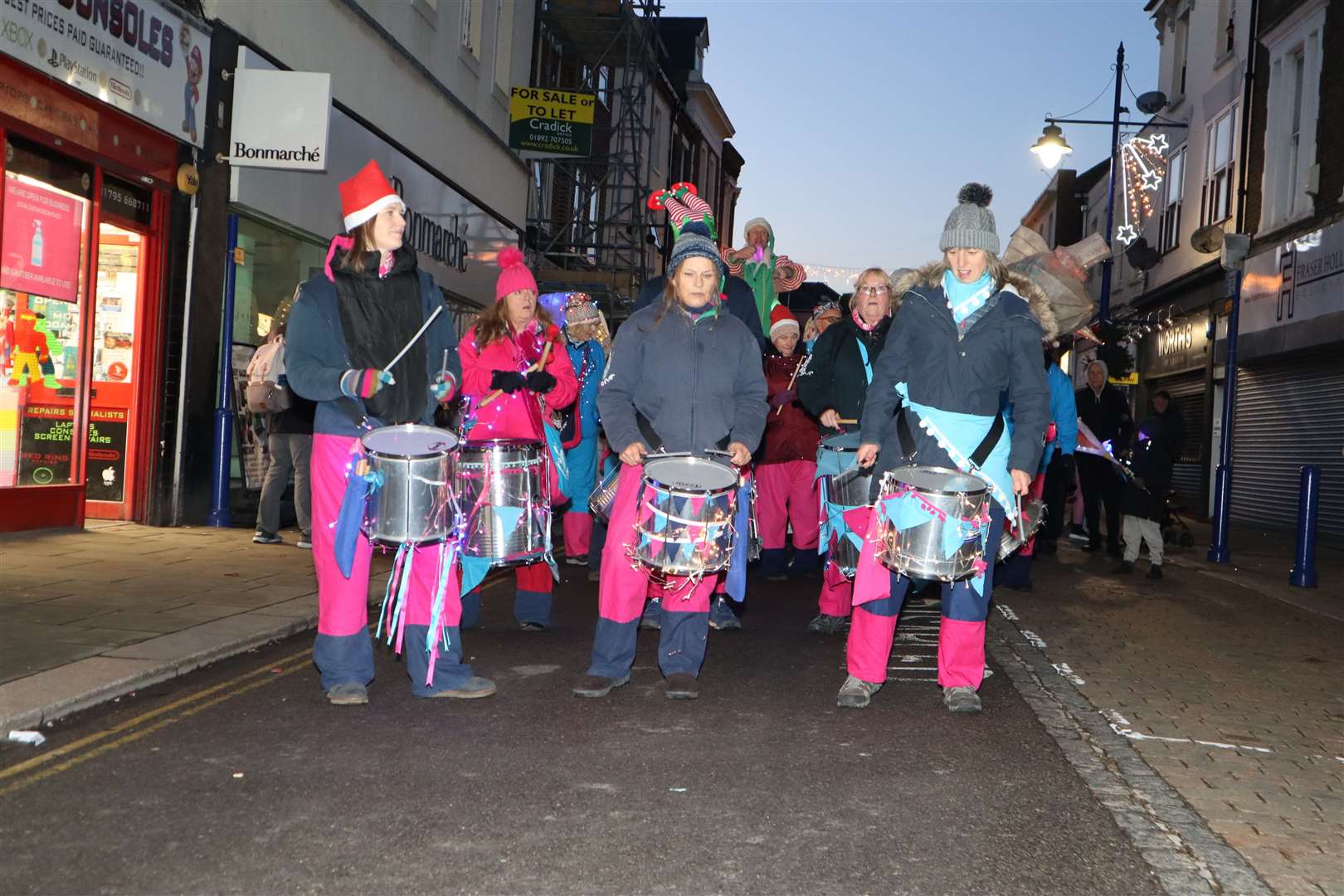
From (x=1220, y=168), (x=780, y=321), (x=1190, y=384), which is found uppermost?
(x=1220, y=168)

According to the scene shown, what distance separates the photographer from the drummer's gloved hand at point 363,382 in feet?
17.2

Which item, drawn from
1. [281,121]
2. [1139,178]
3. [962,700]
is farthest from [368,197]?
[1139,178]

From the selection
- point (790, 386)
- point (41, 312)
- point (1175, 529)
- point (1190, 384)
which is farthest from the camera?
point (1190, 384)

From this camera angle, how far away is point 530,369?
731 centimetres

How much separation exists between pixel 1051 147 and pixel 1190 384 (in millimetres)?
6757

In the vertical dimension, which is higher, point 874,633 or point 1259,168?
point 1259,168

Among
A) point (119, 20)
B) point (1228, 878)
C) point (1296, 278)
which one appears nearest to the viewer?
point (1228, 878)

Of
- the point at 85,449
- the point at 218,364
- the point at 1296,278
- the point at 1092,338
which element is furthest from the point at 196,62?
the point at 1296,278

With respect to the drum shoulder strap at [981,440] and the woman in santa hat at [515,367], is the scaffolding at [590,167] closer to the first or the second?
A: the woman in santa hat at [515,367]

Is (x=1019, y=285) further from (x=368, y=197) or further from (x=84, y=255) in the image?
(x=84, y=255)

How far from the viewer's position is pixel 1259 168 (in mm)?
22688

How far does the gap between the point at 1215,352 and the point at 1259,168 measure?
3543 mm

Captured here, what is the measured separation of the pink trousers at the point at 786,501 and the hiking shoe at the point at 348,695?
16.8 ft

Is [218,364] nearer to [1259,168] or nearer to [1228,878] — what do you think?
[1228,878]
